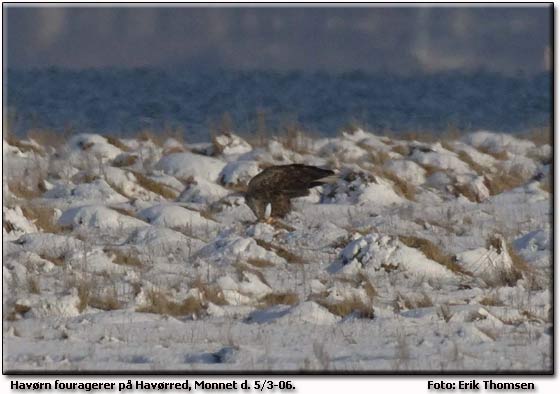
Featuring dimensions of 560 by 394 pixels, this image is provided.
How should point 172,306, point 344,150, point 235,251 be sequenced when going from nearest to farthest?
point 172,306
point 235,251
point 344,150

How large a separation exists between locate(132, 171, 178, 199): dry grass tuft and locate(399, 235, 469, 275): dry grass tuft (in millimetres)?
4056

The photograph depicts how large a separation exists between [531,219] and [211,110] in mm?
17479

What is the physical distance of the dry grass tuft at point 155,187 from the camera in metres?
14.8

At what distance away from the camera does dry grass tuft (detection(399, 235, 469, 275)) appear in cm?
1072

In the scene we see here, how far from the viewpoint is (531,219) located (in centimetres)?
1355

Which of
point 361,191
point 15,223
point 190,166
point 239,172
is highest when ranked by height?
point 190,166

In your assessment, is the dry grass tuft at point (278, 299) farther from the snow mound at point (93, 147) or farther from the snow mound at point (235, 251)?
the snow mound at point (93, 147)

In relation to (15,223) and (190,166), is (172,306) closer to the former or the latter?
(15,223)

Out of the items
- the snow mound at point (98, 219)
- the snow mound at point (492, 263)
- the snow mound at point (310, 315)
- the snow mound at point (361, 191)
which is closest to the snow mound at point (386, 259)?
the snow mound at point (492, 263)

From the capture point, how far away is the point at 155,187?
15008mm

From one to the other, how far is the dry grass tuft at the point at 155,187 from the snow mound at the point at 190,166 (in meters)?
0.51

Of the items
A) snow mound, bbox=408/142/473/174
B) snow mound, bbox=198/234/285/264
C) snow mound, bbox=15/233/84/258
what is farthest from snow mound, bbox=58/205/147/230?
snow mound, bbox=408/142/473/174

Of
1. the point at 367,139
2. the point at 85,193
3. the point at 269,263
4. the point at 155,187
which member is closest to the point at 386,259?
the point at 269,263

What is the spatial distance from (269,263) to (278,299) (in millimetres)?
1336
